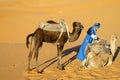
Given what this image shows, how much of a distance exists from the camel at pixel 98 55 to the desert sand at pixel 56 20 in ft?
0.72

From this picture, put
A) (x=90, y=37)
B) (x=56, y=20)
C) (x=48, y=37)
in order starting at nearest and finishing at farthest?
(x=48, y=37), (x=90, y=37), (x=56, y=20)

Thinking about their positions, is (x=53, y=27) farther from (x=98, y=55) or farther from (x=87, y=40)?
(x=98, y=55)

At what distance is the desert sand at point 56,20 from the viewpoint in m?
10.2

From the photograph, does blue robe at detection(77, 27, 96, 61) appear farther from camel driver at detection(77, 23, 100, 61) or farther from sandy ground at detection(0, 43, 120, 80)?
sandy ground at detection(0, 43, 120, 80)

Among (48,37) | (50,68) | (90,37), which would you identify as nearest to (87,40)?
(90,37)

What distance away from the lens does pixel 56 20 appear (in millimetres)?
21500

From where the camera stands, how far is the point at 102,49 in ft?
36.0

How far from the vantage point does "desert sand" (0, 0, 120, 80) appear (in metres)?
10.2

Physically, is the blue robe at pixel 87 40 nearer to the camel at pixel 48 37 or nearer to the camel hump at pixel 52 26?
the camel at pixel 48 37

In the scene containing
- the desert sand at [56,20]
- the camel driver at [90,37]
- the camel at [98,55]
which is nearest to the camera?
the desert sand at [56,20]

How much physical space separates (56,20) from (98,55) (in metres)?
11.0

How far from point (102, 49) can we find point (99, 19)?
9.83 meters

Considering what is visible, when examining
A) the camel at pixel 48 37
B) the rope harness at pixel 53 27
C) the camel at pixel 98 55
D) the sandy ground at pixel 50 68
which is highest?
the rope harness at pixel 53 27

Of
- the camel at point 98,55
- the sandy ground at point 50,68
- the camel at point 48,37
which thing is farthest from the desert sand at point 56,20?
the camel at point 48,37
